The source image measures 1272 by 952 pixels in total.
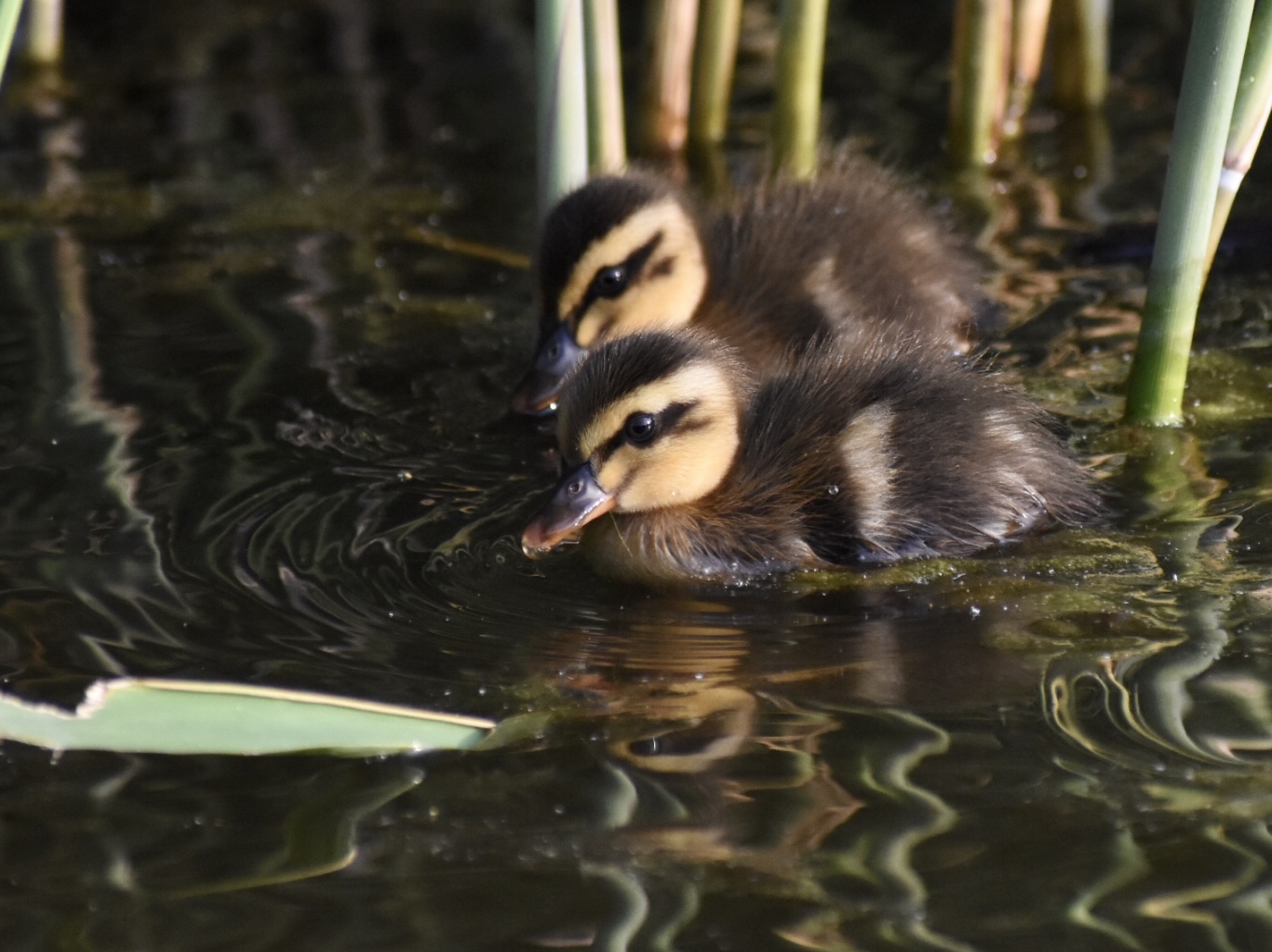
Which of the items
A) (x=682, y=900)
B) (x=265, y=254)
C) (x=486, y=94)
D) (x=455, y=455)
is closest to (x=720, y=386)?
(x=455, y=455)

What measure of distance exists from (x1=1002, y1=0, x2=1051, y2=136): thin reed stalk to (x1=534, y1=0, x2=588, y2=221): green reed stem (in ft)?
8.20

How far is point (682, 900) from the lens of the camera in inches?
89.8

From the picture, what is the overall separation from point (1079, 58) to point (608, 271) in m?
2.92

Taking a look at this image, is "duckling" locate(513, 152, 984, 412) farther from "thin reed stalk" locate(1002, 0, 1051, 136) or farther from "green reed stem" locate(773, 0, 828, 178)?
"thin reed stalk" locate(1002, 0, 1051, 136)

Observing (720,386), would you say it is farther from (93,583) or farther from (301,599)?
(93,583)

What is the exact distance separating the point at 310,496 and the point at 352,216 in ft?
7.45

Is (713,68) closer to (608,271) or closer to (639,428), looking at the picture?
(608,271)

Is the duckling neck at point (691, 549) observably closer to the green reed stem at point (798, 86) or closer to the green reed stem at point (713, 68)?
the green reed stem at point (798, 86)

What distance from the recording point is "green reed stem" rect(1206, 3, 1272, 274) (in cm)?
329

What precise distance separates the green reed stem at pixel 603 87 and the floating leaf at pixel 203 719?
2115mm

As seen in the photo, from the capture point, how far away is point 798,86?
5289mm

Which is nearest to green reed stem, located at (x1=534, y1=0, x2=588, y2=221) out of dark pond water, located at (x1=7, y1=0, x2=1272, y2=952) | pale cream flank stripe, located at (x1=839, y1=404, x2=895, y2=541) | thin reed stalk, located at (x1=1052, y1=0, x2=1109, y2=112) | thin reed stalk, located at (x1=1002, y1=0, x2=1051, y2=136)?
dark pond water, located at (x1=7, y1=0, x2=1272, y2=952)

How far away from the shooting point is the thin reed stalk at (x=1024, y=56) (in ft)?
20.4

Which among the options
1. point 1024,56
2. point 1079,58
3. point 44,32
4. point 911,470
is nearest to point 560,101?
point 911,470
